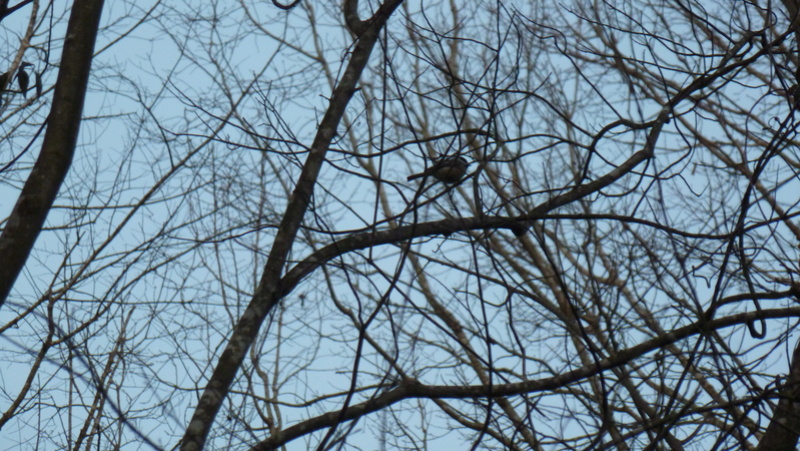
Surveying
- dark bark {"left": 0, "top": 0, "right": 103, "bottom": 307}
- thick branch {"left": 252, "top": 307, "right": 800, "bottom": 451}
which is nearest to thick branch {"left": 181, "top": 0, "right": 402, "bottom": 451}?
thick branch {"left": 252, "top": 307, "right": 800, "bottom": 451}

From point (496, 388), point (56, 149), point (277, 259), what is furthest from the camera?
point (496, 388)

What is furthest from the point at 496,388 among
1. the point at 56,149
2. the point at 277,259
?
the point at 56,149

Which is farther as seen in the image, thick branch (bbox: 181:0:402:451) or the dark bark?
thick branch (bbox: 181:0:402:451)

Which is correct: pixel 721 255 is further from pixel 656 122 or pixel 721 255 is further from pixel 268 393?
pixel 268 393

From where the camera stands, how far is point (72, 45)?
2.15m

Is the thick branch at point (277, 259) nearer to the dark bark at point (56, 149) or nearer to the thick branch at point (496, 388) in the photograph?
the thick branch at point (496, 388)

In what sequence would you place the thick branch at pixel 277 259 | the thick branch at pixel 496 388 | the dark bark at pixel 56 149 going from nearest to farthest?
1. the dark bark at pixel 56 149
2. the thick branch at pixel 277 259
3. the thick branch at pixel 496 388

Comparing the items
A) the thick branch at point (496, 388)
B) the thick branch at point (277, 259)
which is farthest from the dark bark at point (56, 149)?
the thick branch at point (496, 388)

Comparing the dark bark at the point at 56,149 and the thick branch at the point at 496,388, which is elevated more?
the dark bark at the point at 56,149

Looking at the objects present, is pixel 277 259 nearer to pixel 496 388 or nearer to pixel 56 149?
pixel 56 149

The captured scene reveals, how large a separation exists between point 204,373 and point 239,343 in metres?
1.37

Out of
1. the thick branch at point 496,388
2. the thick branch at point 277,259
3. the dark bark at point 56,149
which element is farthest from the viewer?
the thick branch at point 496,388

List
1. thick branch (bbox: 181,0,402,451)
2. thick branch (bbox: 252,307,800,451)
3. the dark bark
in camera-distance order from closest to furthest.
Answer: the dark bark → thick branch (bbox: 181,0,402,451) → thick branch (bbox: 252,307,800,451)

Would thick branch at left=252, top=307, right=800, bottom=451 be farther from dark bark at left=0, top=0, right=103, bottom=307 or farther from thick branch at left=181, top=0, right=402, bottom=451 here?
dark bark at left=0, top=0, right=103, bottom=307
